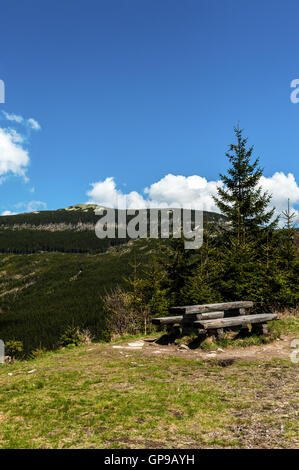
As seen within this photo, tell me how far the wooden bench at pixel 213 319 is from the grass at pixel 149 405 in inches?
80.4

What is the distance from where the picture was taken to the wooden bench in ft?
35.4

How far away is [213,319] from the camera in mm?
11445

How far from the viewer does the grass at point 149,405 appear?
4215 mm

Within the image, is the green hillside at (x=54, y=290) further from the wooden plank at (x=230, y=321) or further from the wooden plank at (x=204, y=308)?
the wooden plank at (x=230, y=321)

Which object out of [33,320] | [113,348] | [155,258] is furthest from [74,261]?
[113,348]

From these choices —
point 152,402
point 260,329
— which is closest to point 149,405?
point 152,402

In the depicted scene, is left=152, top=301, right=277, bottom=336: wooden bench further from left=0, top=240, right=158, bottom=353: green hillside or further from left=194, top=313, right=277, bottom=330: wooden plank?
left=0, top=240, right=158, bottom=353: green hillside

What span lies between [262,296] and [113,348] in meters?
7.91

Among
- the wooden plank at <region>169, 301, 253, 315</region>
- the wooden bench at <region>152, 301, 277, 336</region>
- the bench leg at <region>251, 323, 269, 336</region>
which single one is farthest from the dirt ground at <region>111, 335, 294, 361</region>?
the wooden plank at <region>169, 301, 253, 315</region>

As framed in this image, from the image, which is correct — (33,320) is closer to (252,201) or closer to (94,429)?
(252,201)

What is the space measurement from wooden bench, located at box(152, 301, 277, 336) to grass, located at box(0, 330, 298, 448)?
6.70 feet

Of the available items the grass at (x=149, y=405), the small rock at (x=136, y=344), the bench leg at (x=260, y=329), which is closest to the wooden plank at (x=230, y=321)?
the bench leg at (x=260, y=329)

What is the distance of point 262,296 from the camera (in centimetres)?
1488

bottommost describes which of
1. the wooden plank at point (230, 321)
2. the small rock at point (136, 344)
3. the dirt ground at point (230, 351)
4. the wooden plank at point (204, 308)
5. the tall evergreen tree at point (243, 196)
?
the small rock at point (136, 344)
